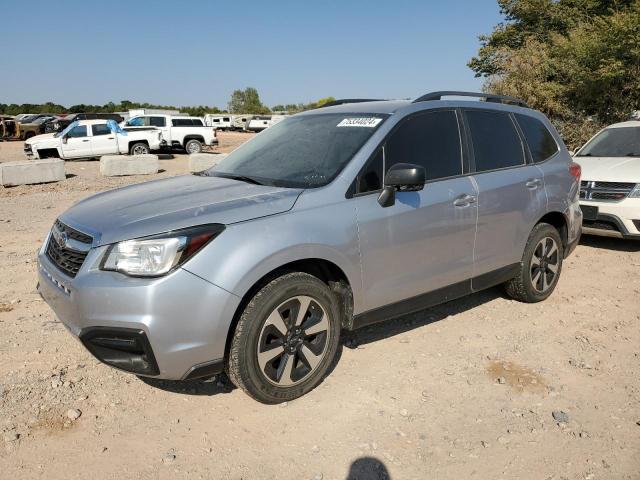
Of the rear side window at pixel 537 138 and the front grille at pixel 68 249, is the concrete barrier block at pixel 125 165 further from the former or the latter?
the rear side window at pixel 537 138

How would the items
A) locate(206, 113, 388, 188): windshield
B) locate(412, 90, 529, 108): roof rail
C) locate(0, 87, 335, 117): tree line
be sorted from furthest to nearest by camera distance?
locate(0, 87, 335, 117): tree line, locate(412, 90, 529, 108): roof rail, locate(206, 113, 388, 188): windshield

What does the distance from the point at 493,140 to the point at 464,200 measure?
0.80 metres

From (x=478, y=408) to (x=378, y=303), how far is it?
893mm

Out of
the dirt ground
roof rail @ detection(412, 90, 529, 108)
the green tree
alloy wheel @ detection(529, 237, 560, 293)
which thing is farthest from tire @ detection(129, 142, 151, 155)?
the green tree

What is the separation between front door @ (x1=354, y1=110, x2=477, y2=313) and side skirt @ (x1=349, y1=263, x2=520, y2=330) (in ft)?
0.13

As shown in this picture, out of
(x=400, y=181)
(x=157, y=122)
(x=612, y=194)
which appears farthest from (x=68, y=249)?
(x=157, y=122)

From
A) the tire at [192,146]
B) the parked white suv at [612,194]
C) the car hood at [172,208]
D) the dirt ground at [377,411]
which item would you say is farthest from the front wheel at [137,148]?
the car hood at [172,208]

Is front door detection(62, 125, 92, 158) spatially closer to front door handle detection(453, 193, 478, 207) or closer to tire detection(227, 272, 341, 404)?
front door handle detection(453, 193, 478, 207)

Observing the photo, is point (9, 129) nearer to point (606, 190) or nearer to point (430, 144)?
point (606, 190)

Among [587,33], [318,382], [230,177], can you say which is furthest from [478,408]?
[587,33]

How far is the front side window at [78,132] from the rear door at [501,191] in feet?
60.7

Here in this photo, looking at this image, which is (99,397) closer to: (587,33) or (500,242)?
(500,242)

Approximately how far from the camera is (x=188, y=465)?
104 inches

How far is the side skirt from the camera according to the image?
11.5 ft
